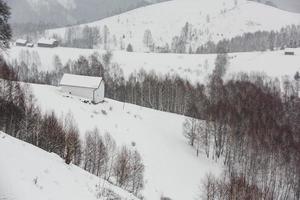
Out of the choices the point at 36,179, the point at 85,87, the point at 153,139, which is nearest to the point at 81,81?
the point at 85,87

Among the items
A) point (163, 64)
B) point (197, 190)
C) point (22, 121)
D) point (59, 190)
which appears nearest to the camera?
point (59, 190)

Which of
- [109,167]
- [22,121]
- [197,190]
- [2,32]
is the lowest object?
[197,190]

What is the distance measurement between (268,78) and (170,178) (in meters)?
99.8

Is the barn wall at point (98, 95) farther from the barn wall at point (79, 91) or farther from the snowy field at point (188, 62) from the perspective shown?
the snowy field at point (188, 62)

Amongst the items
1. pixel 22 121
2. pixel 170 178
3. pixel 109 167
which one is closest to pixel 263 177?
pixel 170 178

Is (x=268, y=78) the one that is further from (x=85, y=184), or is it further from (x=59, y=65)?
(x=85, y=184)

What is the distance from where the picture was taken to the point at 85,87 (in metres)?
75.1

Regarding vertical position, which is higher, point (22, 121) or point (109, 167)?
point (22, 121)

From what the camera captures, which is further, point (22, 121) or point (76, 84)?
point (76, 84)

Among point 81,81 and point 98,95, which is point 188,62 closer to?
point 81,81

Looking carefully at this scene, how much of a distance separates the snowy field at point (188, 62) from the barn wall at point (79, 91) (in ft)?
208

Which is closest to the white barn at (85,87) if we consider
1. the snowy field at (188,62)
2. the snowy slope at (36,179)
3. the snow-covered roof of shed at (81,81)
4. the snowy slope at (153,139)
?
the snow-covered roof of shed at (81,81)

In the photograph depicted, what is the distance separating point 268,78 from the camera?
5428 inches

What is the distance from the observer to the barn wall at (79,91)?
74.8 metres
